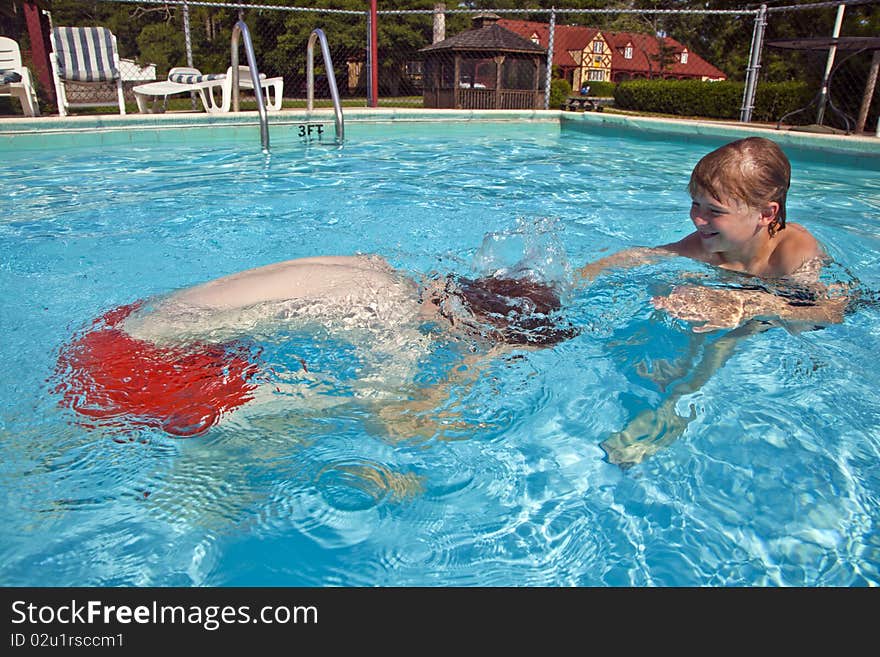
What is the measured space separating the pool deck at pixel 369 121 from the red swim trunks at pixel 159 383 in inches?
354

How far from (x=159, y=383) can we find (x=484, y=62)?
25.4 metres

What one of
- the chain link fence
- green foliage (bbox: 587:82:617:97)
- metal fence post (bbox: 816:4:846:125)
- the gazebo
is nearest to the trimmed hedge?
the chain link fence

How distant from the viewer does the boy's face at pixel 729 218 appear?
104 inches

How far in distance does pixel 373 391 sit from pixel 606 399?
102cm

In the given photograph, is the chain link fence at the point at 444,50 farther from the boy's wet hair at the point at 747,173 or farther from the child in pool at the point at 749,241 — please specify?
the boy's wet hair at the point at 747,173

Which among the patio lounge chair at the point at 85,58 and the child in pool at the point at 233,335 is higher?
the patio lounge chair at the point at 85,58

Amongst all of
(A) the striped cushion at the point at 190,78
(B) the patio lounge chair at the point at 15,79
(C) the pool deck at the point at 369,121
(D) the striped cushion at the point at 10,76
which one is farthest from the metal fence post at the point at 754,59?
(D) the striped cushion at the point at 10,76

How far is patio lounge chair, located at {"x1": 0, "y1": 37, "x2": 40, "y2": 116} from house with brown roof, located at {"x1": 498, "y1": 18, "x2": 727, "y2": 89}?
45311mm

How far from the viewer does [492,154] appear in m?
10.2

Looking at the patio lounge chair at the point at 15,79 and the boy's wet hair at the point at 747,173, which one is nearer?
the boy's wet hair at the point at 747,173

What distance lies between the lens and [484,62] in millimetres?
25172

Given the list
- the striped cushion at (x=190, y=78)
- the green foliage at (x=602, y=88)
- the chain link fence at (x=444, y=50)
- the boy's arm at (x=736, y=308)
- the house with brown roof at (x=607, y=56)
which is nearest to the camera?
the boy's arm at (x=736, y=308)
